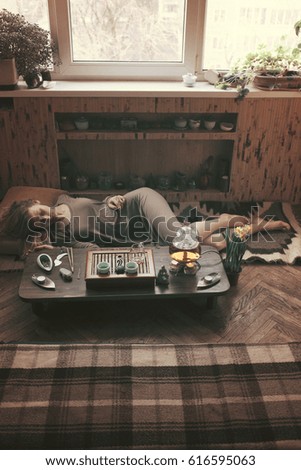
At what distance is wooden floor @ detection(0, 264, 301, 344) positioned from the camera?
2348 mm

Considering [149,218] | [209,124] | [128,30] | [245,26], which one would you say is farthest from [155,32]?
[149,218]

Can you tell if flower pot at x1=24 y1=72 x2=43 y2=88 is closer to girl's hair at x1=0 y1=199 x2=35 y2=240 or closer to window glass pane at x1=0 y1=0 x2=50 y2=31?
window glass pane at x1=0 y1=0 x2=50 y2=31

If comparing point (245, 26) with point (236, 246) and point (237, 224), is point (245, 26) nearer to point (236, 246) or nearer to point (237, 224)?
point (237, 224)

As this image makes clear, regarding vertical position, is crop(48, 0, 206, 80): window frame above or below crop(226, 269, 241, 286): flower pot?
above

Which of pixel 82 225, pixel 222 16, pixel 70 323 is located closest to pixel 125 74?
pixel 222 16

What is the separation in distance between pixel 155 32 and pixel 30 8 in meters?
0.92

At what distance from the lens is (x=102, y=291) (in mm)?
2305

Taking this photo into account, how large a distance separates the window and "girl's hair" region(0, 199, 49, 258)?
4.25 feet

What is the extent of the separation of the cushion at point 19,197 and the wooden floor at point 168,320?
33cm

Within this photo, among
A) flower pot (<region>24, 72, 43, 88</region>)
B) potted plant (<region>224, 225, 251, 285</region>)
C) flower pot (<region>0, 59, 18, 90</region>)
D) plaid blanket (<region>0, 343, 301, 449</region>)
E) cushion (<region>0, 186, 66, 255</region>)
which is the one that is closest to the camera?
plaid blanket (<region>0, 343, 301, 449</region>)

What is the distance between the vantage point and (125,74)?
→ 3.47m

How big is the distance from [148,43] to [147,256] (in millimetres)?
1822

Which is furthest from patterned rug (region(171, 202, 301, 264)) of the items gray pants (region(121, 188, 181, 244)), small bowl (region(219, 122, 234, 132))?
small bowl (region(219, 122, 234, 132))

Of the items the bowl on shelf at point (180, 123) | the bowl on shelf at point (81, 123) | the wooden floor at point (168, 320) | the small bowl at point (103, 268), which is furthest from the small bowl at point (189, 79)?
the small bowl at point (103, 268)
